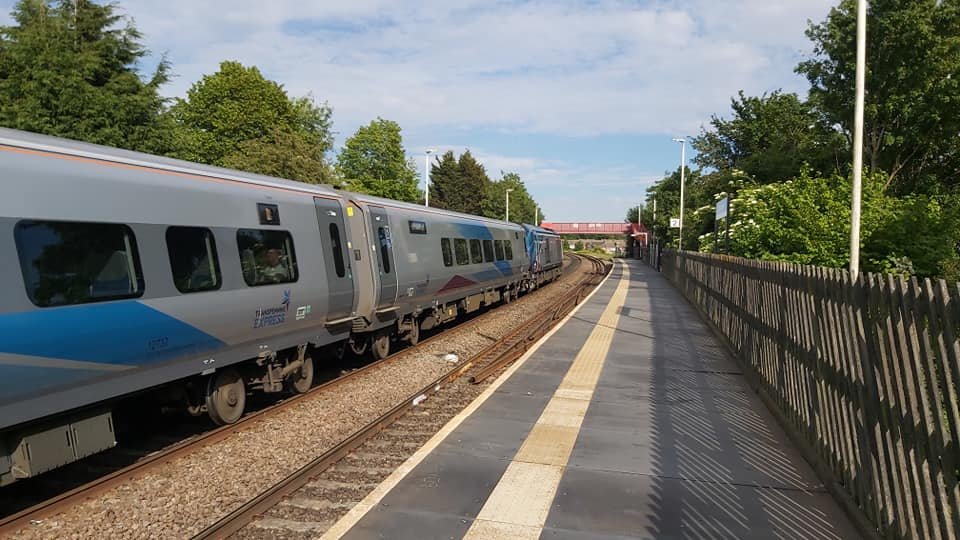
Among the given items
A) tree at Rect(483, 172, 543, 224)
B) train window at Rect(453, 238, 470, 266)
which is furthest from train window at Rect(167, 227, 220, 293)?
tree at Rect(483, 172, 543, 224)

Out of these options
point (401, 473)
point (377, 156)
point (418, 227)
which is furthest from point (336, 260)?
point (377, 156)

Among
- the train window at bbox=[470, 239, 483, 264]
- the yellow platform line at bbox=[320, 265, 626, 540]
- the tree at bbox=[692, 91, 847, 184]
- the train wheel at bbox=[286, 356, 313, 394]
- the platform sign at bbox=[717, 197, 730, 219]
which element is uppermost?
the tree at bbox=[692, 91, 847, 184]

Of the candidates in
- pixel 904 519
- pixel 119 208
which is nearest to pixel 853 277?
pixel 904 519

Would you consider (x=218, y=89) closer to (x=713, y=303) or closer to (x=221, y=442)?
(x=713, y=303)

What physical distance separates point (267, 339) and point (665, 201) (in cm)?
6617

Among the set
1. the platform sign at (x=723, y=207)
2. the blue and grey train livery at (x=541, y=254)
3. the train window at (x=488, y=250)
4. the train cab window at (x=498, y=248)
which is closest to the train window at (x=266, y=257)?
the train window at (x=488, y=250)

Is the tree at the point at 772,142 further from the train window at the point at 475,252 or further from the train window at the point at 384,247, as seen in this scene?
the train window at the point at 384,247

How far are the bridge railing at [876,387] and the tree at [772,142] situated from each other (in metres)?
24.6

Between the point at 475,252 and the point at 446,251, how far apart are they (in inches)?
119

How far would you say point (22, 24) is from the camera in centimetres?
2491

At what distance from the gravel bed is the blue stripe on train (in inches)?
47.1

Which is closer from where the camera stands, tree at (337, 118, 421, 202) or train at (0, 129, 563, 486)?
train at (0, 129, 563, 486)

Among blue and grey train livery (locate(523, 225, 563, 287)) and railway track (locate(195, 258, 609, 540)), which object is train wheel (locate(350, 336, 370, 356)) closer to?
railway track (locate(195, 258, 609, 540))

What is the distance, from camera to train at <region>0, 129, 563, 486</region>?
16.6 ft
